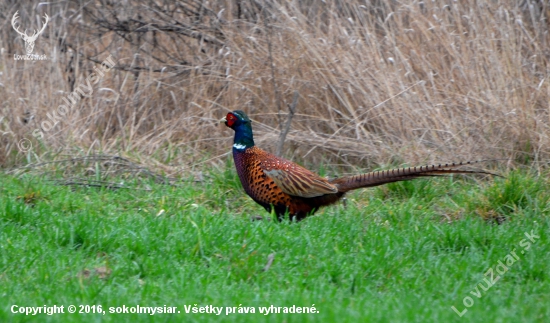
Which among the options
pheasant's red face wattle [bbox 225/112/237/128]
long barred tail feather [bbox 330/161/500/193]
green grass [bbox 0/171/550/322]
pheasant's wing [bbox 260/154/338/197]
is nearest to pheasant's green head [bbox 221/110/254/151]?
pheasant's red face wattle [bbox 225/112/237/128]

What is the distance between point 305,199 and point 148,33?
14.8ft

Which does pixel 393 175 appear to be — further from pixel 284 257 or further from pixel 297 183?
pixel 284 257

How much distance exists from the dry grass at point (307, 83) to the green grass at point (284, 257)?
1.33 meters

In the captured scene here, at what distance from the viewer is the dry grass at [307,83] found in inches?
296

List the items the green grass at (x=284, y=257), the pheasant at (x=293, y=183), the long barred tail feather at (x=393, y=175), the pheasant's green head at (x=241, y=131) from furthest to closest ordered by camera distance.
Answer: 1. the pheasant's green head at (x=241, y=131)
2. the pheasant at (x=293, y=183)
3. the long barred tail feather at (x=393, y=175)
4. the green grass at (x=284, y=257)

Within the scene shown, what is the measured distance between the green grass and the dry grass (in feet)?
4.38

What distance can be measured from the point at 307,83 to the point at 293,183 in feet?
9.14

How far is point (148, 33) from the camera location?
925cm

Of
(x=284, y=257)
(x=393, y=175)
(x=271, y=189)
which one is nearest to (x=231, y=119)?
(x=271, y=189)

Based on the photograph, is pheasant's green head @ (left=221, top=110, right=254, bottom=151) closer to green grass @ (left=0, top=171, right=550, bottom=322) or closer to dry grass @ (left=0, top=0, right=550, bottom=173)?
green grass @ (left=0, top=171, right=550, bottom=322)

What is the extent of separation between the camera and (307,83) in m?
8.13

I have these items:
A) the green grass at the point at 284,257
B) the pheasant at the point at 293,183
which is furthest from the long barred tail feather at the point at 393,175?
the green grass at the point at 284,257

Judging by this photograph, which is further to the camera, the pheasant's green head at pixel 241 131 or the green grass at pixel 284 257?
the pheasant's green head at pixel 241 131

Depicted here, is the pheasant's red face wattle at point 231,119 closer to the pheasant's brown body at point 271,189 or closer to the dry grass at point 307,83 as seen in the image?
the pheasant's brown body at point 271,189
